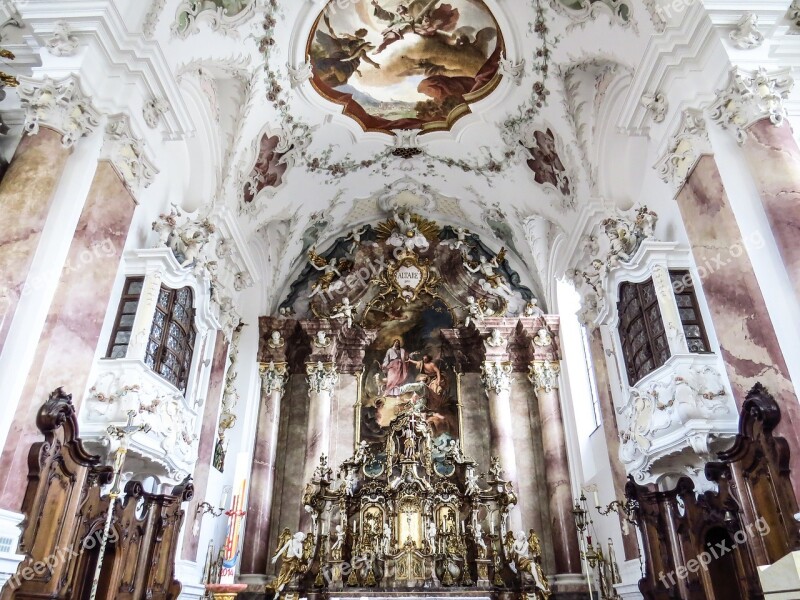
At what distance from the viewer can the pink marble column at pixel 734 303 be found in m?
6.10

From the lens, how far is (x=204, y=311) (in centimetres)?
987

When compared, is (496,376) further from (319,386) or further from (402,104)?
(402,104)

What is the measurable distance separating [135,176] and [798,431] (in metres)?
8.43

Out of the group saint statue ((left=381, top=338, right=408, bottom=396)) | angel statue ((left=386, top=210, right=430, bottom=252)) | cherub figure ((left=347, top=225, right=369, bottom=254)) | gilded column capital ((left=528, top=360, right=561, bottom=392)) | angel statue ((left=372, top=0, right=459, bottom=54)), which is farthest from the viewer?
cherub figure ((left=347, top=225, right=369, bottom=254))

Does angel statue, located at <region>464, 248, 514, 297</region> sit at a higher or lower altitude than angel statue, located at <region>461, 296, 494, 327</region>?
higher

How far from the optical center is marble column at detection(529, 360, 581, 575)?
39.9 ft

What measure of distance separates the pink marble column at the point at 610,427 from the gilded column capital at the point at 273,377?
279 inches

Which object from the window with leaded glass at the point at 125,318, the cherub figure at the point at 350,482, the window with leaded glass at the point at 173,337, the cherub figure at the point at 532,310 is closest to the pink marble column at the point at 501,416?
the cherub figure at the point at 532,310

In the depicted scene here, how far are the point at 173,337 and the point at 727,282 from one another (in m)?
7.61

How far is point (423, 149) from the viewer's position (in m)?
14.2

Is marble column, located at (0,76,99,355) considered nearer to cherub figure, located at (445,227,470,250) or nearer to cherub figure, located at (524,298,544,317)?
cherub figure, located at (445,227,470,250)

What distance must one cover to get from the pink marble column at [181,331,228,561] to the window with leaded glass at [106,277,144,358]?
3.00 m

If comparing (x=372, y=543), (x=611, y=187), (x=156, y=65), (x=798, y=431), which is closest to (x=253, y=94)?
(x=156, y=65)

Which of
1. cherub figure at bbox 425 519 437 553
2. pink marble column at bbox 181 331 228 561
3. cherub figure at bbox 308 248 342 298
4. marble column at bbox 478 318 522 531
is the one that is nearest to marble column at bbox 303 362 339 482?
cherub figure at bbox 308 248 342 298
